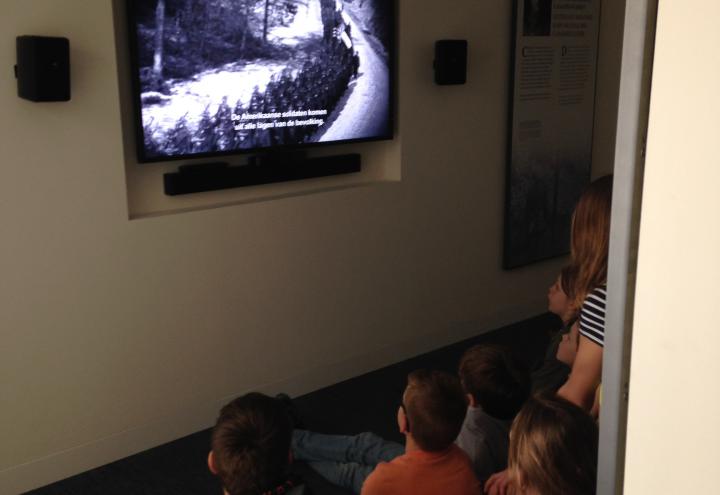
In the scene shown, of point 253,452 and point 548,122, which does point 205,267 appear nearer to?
point 253,452

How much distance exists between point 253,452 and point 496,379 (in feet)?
2.87

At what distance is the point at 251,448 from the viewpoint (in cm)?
214

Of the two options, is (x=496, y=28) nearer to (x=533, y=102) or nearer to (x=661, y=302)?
(x=533, y=102)

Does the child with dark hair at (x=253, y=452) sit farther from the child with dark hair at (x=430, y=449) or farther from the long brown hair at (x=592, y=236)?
the long brown hair at (x=592, y=236)

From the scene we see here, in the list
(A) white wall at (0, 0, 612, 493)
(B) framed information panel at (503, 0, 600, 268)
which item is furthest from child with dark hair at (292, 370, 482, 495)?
(B) framed information panel at (503, 0, 600, 268)

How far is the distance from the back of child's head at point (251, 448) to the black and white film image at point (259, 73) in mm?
1624

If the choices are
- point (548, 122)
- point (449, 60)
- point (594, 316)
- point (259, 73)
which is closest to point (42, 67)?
point (259, 73)

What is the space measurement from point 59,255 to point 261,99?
3.95 feet

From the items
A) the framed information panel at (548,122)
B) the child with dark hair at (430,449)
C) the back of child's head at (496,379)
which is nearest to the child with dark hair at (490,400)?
the back of child's head at (496,379)

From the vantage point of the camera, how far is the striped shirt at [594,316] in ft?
7.06

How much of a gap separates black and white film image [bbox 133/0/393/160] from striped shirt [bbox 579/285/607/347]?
2038 mm

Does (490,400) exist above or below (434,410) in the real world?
below

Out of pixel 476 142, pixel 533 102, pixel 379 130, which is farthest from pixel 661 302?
pixel 533 102

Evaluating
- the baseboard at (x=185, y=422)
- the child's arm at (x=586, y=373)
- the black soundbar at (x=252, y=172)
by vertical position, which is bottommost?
the baseboard at (x=185, y=422)
